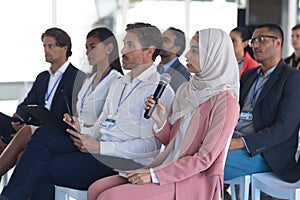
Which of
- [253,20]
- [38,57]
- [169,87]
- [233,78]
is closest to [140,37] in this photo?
[169,87]

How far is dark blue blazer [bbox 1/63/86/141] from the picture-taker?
3691 millimetres

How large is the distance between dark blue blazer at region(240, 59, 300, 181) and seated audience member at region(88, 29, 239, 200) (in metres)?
0.52

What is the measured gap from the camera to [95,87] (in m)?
3.35

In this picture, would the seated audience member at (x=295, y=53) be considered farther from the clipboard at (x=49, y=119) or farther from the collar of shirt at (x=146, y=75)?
the clipboard at (x=49, y=119)

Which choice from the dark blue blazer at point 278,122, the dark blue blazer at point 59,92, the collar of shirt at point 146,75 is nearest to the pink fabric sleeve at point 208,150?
the collar of shirt at point 146,75

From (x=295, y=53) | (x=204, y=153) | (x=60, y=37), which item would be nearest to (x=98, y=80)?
(x=60, y=37)

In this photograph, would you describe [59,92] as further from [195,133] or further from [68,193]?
[195,133]

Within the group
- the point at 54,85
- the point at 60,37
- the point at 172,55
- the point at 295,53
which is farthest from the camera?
the point at 295,53

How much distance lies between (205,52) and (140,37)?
494 mm

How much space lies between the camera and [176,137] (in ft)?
8.63

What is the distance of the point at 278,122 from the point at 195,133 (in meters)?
0.70

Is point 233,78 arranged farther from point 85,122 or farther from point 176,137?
point 85,122

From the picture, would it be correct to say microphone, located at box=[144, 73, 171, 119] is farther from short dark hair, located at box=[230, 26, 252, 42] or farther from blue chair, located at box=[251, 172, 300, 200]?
short dark hair, located at box=[230, 26, 252, 42]

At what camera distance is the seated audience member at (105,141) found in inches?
113
